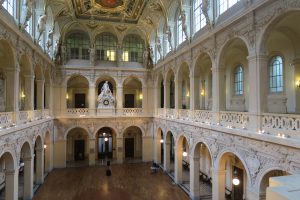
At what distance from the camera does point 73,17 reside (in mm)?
20906

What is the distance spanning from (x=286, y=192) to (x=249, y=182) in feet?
26.9

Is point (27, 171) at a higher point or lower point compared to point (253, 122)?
lower

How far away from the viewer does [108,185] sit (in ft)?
55.9

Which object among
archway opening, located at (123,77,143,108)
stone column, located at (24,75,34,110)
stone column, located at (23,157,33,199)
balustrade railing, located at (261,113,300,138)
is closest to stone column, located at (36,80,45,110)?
stone column, located at (24,75,34,110)

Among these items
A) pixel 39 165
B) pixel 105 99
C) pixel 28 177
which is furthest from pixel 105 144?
pixel 28 177

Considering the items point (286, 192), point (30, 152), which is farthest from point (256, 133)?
point (30, 152)

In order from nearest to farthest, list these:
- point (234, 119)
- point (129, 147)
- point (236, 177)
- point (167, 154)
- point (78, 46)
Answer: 1. point (234, 119)
2. point (236, 177)
3. point (167, 154)
4. point (78, 46)
5. point (129, 147)

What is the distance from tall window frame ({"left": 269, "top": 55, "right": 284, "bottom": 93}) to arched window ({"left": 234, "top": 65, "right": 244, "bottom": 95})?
2.42 meters

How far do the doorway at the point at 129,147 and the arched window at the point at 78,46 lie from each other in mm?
9979

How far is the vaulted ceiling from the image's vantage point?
60.4ft

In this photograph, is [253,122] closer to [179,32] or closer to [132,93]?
[179,32]

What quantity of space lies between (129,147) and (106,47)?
36.6 feet

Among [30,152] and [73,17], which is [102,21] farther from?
[30,152]

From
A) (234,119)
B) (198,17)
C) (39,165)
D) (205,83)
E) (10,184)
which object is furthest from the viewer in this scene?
(205,83)
